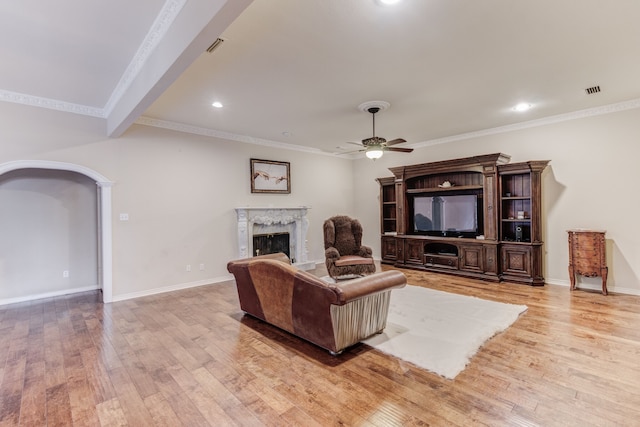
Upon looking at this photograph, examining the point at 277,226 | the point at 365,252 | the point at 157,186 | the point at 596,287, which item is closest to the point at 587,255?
the point at 596,287

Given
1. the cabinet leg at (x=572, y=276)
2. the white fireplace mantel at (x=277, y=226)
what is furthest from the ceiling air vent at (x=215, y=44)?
the cabinet leg at (x=572, y=276)

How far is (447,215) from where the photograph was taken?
6.47 m

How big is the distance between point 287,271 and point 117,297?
3.41 m

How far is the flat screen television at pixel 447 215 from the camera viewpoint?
6.12 m

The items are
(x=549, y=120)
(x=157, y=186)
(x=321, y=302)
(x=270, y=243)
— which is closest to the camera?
(x=321, y=302)

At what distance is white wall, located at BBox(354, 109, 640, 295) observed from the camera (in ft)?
15.4

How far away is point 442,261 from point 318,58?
16.0ft

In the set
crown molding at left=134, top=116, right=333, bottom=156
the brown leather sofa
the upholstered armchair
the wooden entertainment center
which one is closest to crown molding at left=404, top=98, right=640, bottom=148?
the wooden entertainment center

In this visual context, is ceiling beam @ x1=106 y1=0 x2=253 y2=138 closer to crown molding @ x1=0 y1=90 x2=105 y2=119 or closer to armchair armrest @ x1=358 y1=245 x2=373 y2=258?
crown molding @ x1=0 y1=90 x2=105 y2=119

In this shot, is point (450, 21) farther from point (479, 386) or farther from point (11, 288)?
point (11, 288)

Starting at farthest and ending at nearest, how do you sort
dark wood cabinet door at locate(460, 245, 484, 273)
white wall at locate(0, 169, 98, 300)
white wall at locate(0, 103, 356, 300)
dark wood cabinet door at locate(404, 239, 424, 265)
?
dark wood cabinet door at locate(404, 239, 424, 265) < dark wood cabinet door at locate(460, 245, 484, 273) < white wall at locate(0, 169, 98, 300) < white wall at locate(0, 103, 356, 300)

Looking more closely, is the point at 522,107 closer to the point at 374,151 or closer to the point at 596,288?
the point at 374,151

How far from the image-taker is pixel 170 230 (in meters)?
5.38

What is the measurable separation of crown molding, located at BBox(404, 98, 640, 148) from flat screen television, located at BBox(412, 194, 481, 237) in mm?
1290
